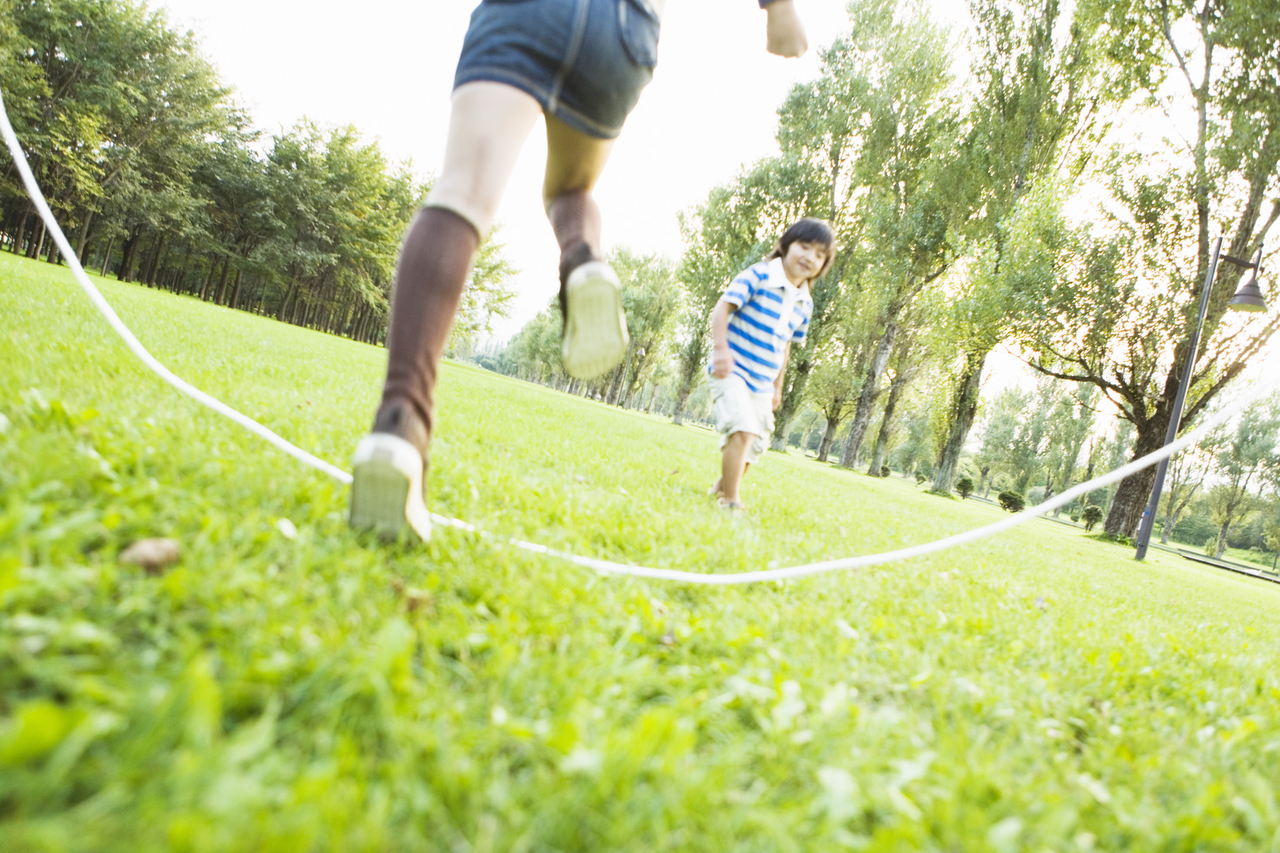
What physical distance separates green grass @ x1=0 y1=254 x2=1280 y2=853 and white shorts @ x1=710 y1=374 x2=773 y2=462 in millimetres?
1393

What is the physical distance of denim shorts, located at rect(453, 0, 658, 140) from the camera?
1.43 meters

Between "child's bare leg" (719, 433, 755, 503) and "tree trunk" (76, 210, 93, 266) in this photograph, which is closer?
"child's bare leg" (719, 433, 755, 503)

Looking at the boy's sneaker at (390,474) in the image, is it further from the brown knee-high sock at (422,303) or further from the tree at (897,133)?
the tree at (897,133)

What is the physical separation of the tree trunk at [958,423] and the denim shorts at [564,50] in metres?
24.0

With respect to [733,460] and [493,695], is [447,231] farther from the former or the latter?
[733,460]

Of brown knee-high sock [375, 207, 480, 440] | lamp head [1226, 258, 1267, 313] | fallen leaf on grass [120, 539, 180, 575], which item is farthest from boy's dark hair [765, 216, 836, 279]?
lamp head [1226, 258, 1267, 313]

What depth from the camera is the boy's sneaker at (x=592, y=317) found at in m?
1.75

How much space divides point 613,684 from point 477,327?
42.7 meters

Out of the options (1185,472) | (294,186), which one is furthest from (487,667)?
(1185,472)

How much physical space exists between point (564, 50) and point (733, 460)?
9.17ft

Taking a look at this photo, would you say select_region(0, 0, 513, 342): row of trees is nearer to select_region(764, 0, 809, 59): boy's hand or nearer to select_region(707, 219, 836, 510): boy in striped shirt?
select_region(707, 219, 836, 510): boy in striped shirt

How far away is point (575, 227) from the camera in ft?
6.03

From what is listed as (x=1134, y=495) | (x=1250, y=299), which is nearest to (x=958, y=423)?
(x=1134, y=495)

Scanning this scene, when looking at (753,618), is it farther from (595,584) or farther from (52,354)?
(52,354)
